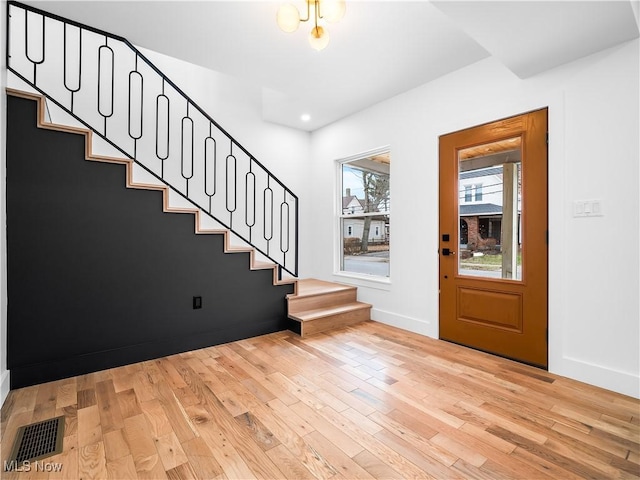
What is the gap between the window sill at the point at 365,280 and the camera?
4.11 metres

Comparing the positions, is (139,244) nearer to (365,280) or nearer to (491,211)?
(365,280)

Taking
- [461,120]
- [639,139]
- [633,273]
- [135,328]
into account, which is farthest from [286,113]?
[633,273]

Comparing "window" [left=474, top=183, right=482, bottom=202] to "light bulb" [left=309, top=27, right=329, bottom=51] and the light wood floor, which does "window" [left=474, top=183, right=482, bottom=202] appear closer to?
the light wood floor

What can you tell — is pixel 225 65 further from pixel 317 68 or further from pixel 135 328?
pixel 135 328

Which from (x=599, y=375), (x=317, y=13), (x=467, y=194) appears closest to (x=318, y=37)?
(x=317, y=13)

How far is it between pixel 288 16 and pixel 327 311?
3021 mm

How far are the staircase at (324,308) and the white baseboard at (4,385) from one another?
2.39 metres

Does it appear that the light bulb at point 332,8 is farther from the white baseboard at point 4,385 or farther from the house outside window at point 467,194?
the white baseboard at point 4,385

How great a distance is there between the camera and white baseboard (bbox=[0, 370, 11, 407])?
215 cm

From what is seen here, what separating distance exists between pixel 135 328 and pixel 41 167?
4.85 ft

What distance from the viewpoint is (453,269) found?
11.0 feet

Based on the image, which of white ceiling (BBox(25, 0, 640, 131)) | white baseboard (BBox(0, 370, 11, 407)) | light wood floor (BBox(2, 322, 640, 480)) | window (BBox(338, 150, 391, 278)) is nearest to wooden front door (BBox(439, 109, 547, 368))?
light wood floor (BBox(2, 322, 640, 480))

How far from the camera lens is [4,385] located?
87.2 inches

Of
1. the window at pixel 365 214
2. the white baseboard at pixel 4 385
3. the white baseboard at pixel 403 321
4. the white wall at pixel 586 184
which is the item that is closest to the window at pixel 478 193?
the white wall at pixel 586 184
